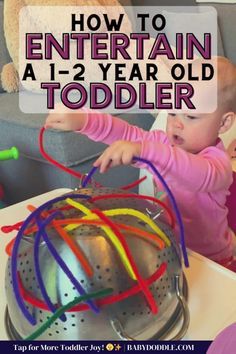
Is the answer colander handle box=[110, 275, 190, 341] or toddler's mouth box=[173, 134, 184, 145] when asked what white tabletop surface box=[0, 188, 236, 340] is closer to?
colander handle box=[110, 275, 190, 341]

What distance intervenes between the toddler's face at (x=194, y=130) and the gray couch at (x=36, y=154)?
1.75ft

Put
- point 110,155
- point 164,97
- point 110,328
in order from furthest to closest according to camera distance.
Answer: point 164,97 < point 110,155 < point 110,328

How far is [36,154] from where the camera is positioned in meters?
1.34

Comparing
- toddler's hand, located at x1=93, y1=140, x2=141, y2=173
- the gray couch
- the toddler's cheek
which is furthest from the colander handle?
the gray couch

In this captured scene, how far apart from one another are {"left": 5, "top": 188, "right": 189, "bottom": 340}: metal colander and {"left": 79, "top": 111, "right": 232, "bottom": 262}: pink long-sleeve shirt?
188 mm

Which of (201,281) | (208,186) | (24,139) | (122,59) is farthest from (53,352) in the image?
(122,59)

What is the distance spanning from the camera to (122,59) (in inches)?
59.7

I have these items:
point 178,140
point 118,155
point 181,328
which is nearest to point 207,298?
point 181,328

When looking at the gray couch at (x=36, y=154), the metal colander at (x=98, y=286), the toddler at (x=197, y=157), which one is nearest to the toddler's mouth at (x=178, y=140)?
the toddler at (x=197, y=157)

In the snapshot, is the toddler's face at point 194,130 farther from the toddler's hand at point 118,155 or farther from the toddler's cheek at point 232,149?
the toddler's cheek at point 232,149

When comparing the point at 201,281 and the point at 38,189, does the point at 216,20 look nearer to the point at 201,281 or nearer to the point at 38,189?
the point at 38,189

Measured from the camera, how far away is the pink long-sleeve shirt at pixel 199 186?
649 mm

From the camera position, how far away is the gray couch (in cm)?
126

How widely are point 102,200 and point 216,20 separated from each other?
6.05 feet
